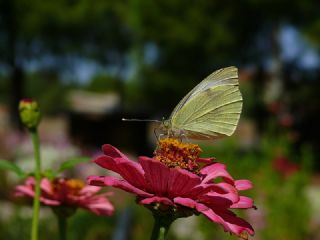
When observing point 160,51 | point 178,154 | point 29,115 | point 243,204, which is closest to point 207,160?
point 178,154

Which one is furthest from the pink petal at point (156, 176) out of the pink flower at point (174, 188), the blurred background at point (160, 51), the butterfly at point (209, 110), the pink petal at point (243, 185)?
the blurred background at point (160, 51)

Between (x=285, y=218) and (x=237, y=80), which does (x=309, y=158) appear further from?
(x=237, y=80)

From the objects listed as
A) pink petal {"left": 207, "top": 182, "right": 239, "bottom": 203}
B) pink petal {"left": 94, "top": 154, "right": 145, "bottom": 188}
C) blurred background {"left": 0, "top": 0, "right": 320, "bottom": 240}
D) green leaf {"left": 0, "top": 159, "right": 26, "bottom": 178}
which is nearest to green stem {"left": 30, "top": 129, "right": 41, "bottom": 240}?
green leaf {"left": 0, "top": 159, "right": 26, "bottom": 178}

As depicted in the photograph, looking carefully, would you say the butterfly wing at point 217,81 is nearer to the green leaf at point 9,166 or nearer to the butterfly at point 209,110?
the butterfly at point 209,110

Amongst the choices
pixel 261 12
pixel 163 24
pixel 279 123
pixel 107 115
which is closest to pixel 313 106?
pixel 261 12

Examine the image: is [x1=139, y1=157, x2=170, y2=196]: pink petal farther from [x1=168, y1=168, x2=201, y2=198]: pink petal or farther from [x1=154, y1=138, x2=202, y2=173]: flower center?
[x1=154, y1=138, x2=202, y2=173]: flower center

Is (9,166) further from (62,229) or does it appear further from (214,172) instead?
(214,172)

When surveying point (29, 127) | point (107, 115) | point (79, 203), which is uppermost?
point (29, 127)
